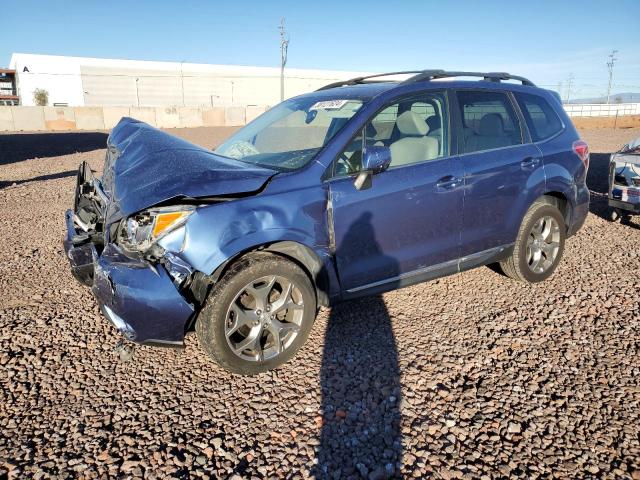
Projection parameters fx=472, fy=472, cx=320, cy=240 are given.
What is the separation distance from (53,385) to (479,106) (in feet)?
12.8

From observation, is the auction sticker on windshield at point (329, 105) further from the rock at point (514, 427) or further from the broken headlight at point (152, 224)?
the rock at point (514, 427)

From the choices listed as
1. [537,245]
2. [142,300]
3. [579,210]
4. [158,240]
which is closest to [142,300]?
[142,300]

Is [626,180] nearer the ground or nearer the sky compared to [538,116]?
nearer the ground

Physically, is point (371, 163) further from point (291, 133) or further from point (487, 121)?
point (487, 121)

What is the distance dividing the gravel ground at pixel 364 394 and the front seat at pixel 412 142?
132 centimetres

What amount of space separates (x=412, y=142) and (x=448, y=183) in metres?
0.43

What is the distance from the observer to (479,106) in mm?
4125

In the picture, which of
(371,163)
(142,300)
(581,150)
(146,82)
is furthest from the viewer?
(146,82)

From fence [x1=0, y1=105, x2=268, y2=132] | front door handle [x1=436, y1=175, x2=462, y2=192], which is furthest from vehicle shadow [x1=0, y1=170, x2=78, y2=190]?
fence [x1=0, y1=105, x2=268, y2=132]

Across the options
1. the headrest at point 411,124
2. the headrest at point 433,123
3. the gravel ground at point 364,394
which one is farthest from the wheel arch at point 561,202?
the headrest at point 411,124

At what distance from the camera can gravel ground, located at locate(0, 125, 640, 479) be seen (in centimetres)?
238

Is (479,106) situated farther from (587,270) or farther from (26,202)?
(26,202)

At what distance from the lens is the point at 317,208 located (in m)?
3.16

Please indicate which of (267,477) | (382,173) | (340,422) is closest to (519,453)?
(340,422)
